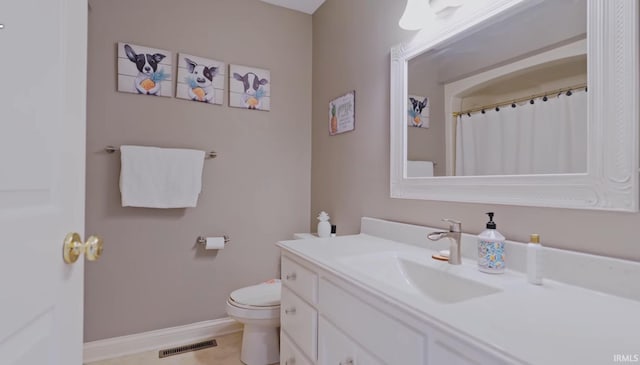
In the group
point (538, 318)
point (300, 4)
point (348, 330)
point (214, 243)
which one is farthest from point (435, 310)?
point (300, 4)

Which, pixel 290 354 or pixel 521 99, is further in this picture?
pixel 290 354

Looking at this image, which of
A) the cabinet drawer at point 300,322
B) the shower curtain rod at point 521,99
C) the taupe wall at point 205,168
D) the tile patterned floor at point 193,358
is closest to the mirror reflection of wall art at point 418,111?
the shower curtain rod at point 521,99

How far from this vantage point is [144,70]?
1.99 m

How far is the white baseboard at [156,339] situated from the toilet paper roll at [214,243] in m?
0.54

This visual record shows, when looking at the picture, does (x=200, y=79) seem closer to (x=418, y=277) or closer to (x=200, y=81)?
(x=200, y=81)

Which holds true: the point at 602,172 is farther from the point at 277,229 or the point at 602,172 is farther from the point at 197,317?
the point at 197,317

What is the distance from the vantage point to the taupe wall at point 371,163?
2.99ft

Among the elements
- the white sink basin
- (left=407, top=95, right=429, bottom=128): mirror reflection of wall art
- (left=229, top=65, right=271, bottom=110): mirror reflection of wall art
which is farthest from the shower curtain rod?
(left=229, top=65, right=271, bottom=110): mirror reflection of wall art

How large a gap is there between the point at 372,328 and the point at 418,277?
1.21 feet

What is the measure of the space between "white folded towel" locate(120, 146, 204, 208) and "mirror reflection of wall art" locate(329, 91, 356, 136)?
3.04 feet

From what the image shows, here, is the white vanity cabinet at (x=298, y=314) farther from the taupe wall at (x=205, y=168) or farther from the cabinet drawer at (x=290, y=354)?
the taupe wall at (x=205, y=168)

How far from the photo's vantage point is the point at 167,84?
2057mm

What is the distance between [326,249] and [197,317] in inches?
52.1

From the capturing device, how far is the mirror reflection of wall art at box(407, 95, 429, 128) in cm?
150
